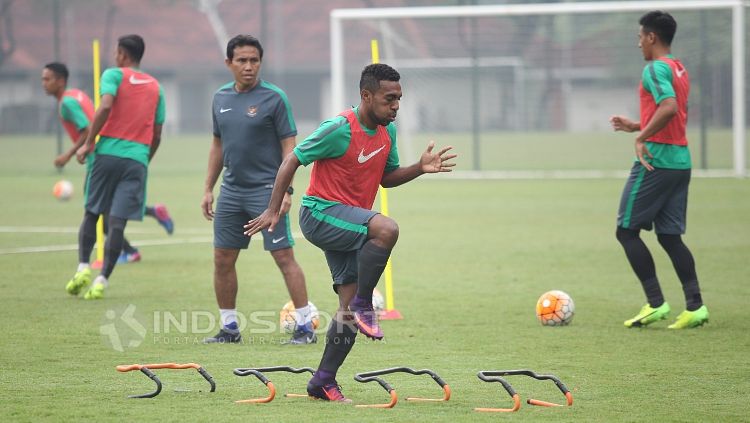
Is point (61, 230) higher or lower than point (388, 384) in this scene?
lower

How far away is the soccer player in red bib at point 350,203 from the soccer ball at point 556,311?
302cm

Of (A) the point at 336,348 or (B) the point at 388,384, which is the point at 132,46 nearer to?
(A) the point at 336,348

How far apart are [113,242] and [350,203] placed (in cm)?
475

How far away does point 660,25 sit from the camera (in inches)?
375

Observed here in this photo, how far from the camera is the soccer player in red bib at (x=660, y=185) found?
9500 millimetres

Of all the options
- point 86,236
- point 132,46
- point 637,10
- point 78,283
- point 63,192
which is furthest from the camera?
point 637,10

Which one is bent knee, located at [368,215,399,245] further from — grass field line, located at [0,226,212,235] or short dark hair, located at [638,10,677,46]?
grass field line, located at [0,226,212,235]

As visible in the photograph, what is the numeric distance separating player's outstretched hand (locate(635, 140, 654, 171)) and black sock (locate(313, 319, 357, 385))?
3629 millimetres

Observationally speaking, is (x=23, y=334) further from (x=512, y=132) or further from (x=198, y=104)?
(x=198, y=104)

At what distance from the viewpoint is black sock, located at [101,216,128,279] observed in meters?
11.1

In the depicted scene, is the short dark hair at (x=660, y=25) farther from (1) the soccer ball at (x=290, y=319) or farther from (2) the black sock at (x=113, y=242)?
(2) the black sock at (x=113, y=242)

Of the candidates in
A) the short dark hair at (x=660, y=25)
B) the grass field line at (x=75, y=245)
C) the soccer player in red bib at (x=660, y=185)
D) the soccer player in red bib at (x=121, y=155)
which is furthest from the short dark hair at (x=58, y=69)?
the short dark hair at (x=660, y=25)

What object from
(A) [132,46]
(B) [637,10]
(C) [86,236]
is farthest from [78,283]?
(B) [637,10]

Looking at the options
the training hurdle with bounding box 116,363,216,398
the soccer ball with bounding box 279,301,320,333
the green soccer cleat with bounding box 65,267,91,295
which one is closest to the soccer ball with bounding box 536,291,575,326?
the soccer ball with bounding box 279,301,320,333
